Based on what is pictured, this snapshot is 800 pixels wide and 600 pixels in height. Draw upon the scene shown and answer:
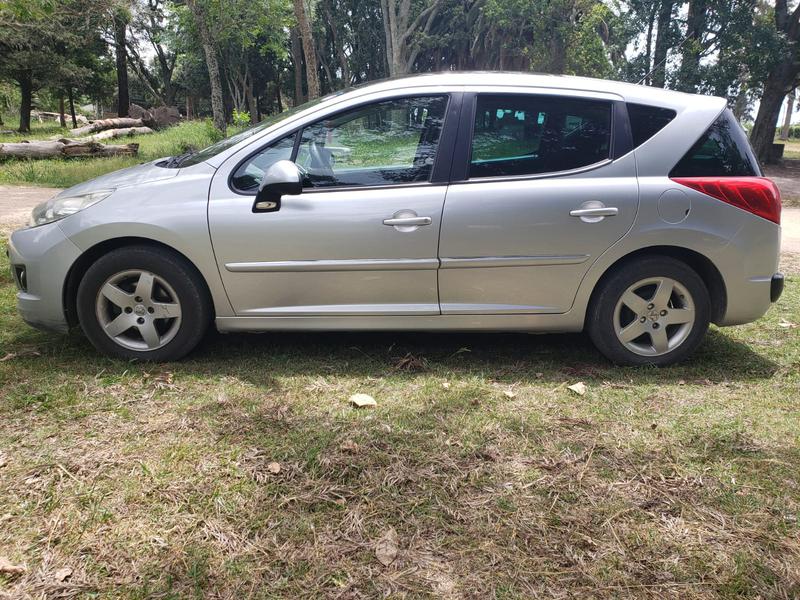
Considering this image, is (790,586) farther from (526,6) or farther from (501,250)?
(526,6)

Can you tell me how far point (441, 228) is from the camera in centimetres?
342

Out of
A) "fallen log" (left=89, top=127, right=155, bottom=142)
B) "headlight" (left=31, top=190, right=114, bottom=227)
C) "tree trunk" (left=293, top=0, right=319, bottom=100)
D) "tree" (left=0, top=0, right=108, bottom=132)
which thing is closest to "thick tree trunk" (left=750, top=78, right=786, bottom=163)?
"tree trunk" (left=293, top=0, right=319, bottom=100)

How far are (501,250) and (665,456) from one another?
1385 millimetres

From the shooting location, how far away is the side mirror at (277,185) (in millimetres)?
3316

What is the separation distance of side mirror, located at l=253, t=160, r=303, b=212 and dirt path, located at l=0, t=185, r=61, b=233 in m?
5.66

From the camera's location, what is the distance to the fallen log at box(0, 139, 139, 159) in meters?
15.4

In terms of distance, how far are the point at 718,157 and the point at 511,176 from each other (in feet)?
3.98

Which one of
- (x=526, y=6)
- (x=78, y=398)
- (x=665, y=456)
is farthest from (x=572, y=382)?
(x=526, y=6)

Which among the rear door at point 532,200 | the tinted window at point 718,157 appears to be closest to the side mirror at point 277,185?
the rear door at point 532,200

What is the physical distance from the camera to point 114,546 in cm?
212

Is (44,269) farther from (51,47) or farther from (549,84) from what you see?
(51,47)

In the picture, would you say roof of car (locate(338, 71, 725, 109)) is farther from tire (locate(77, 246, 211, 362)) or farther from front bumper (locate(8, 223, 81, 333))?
front bumper (locate(8, 223, 81, 333))

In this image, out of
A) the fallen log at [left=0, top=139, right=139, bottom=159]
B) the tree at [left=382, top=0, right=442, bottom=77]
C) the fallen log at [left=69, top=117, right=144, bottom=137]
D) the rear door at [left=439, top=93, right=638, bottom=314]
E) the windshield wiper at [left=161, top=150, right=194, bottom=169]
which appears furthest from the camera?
the fallen log at [left=69, top=117, right=144, bottom=137]

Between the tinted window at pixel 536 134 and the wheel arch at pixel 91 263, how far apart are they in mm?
1738
